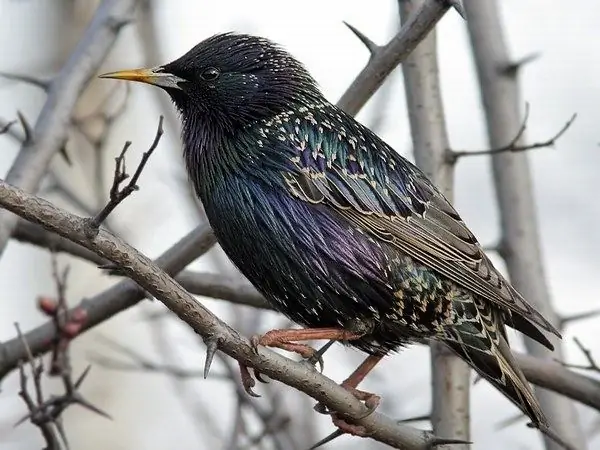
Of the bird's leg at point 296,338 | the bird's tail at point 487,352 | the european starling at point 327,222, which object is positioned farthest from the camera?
the bird's tail at point 487,352

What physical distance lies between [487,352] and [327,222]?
77 centimetres

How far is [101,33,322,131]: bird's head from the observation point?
4340mm

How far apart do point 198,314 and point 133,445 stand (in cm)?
941

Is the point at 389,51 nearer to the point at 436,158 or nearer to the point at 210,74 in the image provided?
the point at 210,74

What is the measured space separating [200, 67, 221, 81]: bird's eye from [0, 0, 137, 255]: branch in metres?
0.68

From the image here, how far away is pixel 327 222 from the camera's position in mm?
4145

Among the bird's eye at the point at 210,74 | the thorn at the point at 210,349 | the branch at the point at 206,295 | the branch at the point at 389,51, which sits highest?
the branch at the point at 389,51

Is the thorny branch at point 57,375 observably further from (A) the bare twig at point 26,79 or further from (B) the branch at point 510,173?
(B) the branch at point 510,173

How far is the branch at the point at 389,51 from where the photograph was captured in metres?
4.14

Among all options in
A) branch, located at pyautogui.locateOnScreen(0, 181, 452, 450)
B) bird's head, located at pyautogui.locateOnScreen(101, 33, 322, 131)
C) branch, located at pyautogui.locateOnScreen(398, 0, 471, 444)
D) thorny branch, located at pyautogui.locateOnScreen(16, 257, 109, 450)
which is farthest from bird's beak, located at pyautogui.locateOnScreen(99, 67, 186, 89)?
branch, located at pyautogui.locateOnScreen(0, 181, 452, 450)

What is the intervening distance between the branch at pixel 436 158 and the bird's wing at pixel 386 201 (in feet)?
1.50

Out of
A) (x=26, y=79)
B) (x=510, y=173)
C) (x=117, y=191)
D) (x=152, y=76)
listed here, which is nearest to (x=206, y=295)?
(x=152, y=76)

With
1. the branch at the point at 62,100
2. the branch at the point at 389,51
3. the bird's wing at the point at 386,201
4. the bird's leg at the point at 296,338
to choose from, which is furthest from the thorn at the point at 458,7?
the branch at the point at 62,100

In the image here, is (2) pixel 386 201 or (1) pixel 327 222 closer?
(1) pixel 327 222
